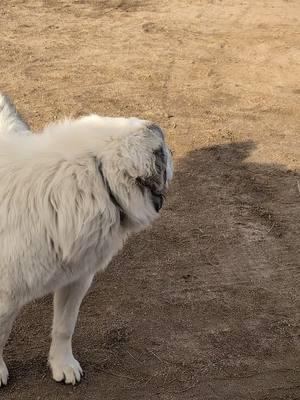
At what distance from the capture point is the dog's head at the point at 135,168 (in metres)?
3.31

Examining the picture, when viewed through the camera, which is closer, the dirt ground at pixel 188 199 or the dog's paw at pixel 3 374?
the dog's paw at pixel 3 374

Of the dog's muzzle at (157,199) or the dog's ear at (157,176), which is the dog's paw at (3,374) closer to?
the dog's muzzle at (157,199)

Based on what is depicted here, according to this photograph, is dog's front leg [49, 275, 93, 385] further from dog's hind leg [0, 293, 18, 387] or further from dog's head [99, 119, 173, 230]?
dog's head [99, 119, 173, 230]

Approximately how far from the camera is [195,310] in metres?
4.95

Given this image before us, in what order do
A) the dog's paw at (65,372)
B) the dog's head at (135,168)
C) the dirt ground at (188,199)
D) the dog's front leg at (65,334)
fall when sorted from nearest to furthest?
the dog's head at (135,168)
the dog's front leg at (65,334)
the dog's paw at (65,372)
the dirt ground at (188,199)

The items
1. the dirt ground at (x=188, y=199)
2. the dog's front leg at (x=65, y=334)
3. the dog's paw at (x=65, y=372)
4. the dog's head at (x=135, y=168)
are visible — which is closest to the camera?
the dog's head at (x=135, y=168)

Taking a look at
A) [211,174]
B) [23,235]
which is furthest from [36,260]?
[211,174]

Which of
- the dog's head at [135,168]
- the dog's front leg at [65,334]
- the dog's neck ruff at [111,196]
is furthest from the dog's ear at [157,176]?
the dog's front leg at [65,334]

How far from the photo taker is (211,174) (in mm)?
6723

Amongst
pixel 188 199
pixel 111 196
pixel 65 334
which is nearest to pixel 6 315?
pixel 65 334

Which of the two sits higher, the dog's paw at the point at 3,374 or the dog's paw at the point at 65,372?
the dog's paw at the point at 3,374

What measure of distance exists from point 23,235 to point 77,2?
31.5 ft

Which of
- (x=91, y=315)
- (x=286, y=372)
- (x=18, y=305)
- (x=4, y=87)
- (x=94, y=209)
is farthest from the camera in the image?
(x=4, y=87)

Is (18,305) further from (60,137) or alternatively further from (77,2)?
(77,2)
